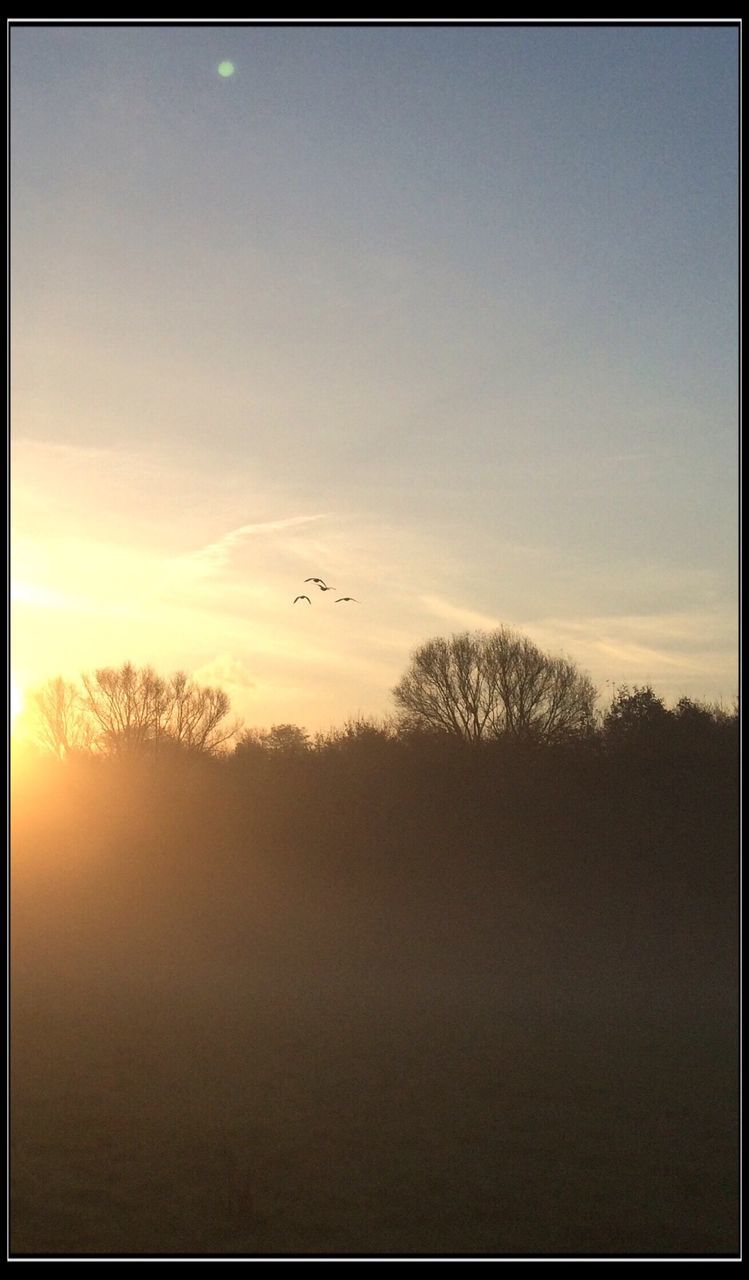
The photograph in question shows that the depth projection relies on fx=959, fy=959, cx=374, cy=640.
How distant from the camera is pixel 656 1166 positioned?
13453 mm

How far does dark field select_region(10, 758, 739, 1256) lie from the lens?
11.8 meters

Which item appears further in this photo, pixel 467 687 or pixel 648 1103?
pixel 467 687

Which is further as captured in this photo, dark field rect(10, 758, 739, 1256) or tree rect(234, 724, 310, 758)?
tree rect(234, 724, 310, 758)

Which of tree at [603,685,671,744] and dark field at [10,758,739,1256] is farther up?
tree at [603,685,671,744]

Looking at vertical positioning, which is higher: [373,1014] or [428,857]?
[428,857]

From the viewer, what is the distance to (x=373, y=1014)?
1970 centimetres

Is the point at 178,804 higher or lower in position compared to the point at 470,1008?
higher

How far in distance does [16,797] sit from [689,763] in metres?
25.0

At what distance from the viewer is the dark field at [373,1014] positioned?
38.7 ft

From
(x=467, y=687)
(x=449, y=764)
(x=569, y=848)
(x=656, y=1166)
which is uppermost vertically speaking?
(x=467, y=687)
